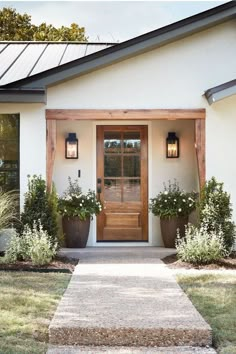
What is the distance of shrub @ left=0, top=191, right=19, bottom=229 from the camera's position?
7644mm

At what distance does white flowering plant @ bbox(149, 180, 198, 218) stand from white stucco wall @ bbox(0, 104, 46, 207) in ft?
6.93

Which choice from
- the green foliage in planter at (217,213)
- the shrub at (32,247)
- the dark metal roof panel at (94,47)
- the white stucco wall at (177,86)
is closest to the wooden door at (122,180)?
the white stucco wall at (177,86)

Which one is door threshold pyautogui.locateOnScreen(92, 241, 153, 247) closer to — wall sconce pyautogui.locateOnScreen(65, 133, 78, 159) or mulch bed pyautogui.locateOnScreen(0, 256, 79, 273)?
wall sconce pyautogui.locateOnScreen(65, 133, 78, 159)

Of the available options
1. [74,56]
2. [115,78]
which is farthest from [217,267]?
[74,56]

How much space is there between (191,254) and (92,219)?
93.7 inches

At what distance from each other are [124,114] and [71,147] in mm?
1493

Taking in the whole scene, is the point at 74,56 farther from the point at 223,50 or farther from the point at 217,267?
the point at 217,267

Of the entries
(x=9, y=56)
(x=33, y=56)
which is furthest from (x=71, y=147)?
(x=9, y=56)

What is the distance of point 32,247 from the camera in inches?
284

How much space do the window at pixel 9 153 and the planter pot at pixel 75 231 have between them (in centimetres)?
113

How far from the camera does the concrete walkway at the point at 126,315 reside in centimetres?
426

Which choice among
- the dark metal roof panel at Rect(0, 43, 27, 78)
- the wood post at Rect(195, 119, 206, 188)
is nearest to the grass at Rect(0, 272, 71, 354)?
the wood post at Rect(195, 119, 206, 188)

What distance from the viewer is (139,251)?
855 centimetres

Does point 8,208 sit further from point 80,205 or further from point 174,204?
point 174,204
